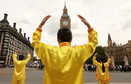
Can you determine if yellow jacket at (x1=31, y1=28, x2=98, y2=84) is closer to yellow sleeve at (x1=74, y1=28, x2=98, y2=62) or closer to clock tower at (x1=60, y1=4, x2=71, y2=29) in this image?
yellow sleeve at (x1=74, y1=28, x2=98, y2=62)

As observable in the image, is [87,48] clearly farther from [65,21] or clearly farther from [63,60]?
[65,21]

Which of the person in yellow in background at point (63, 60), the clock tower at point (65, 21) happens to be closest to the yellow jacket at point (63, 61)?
the person in yellow in background at point (63, 60)

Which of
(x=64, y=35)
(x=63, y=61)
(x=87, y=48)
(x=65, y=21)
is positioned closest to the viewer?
(x=63, y=61)

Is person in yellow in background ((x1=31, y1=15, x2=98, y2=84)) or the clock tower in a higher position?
the clock tower

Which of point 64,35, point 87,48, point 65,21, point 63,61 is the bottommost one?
point 63,61

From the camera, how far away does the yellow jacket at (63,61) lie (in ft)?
5.15

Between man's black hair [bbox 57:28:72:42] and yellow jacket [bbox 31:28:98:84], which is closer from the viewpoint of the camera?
yellow jacket [bbox 31:28:98:84]

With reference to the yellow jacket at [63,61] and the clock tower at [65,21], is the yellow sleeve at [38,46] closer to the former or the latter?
the yellow jacket at [63,61]

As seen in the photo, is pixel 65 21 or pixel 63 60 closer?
pixel 63 60

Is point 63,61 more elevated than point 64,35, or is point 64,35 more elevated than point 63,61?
point 64,35

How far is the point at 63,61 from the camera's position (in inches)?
62.8

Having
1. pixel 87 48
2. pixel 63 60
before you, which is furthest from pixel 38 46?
pixel 87 48

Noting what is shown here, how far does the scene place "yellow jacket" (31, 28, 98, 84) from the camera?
1569 millimetres

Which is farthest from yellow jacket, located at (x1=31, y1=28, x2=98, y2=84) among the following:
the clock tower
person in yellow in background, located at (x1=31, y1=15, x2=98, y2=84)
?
the clock tower
